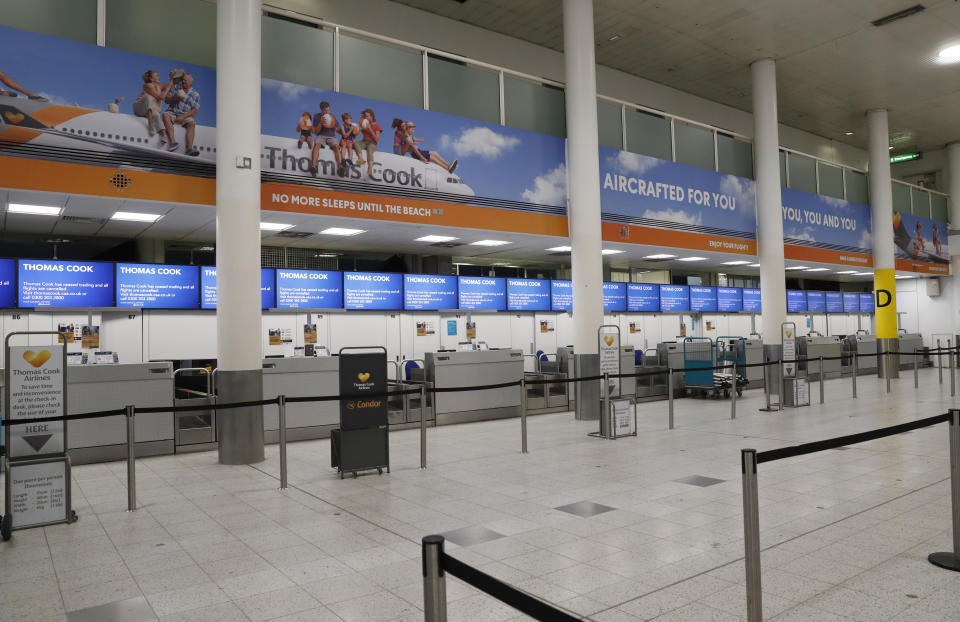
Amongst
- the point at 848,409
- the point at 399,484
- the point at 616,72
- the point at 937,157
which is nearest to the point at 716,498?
the point at 399,484

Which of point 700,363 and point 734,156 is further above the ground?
point 734,156

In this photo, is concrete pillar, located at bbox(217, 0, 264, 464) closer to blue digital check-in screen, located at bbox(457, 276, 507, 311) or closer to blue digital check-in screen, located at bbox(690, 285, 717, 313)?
blue digital check-in screen, located at bbox(457, 276, 507, 311)

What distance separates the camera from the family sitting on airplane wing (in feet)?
29.4

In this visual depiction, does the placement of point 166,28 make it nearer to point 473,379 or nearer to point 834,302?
point 473,379

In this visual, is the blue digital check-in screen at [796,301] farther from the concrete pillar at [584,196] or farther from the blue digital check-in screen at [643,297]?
the concrete pillar at [584,196]

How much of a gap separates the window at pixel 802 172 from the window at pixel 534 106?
790 centimetres

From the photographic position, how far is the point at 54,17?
7.50 m

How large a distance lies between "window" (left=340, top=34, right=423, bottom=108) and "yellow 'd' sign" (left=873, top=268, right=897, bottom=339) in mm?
15077

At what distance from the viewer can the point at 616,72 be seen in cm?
1515

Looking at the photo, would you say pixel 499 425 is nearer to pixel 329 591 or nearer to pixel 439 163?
pixel 439 163

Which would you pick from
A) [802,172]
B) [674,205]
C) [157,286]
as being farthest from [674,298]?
[157,286]

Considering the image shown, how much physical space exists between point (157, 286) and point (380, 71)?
16.4 ft

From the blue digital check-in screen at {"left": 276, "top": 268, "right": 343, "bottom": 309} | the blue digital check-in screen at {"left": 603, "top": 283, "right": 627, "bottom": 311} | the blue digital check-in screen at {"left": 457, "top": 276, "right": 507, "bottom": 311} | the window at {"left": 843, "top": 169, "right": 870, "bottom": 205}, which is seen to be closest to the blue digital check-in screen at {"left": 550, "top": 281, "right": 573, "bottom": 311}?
the blue digital check-in screen at {"left": 603, "top": 283, "right": 627, "bottom": 311}

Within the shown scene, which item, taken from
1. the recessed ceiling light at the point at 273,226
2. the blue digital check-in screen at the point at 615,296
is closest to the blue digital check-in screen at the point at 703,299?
the blue digital check-in screen at the point at 615,296
